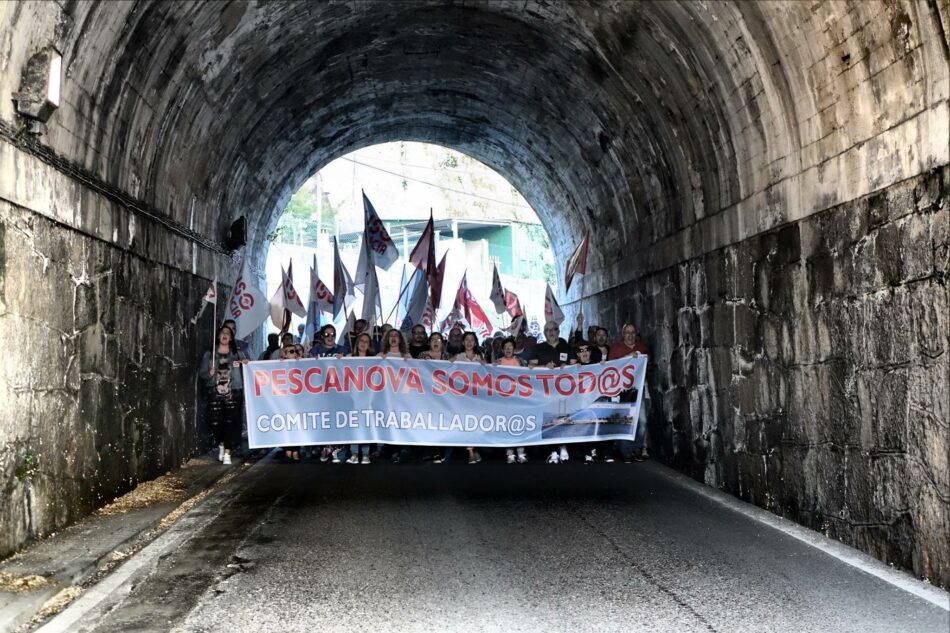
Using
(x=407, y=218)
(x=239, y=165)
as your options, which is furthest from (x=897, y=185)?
(x=407, y=218)

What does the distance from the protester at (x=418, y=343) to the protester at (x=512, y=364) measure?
5.02ft

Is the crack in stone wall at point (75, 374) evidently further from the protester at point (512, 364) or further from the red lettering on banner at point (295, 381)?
the protester at point (512, 364)

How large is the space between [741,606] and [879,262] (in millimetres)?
2874

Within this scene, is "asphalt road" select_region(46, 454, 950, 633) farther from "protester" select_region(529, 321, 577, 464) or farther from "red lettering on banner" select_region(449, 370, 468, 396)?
"protester" select_region(529, 321, 577, 464)

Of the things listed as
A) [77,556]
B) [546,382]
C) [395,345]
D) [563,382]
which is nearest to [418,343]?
[395,345]

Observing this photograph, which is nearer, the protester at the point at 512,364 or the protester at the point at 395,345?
the protester at the point at 512,364

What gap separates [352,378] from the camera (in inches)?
510

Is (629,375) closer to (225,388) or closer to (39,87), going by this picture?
(225,388)

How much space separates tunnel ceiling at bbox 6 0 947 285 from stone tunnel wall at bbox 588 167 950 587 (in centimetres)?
54

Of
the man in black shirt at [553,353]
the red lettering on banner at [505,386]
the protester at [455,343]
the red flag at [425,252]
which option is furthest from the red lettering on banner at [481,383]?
the red flag at [425,252]

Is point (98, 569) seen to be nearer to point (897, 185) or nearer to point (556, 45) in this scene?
point (897, 185)

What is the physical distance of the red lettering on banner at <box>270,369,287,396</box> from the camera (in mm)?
12734

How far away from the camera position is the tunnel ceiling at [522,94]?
311 inches

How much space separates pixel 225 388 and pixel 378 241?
5.30 meters
